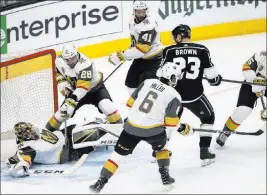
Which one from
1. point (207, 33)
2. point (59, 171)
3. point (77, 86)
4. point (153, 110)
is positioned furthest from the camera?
point (207, 33)

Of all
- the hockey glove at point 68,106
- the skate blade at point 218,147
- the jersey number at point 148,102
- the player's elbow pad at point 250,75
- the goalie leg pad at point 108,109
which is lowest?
the skate blade at point 218,147

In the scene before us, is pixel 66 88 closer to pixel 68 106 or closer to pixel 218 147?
pixel 68 106

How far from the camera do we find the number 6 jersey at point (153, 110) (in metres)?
3.63

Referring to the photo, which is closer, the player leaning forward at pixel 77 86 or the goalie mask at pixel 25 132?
the goalie mask at pixel 25 132

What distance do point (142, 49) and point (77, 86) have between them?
522mm

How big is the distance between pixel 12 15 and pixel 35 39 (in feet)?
1.21

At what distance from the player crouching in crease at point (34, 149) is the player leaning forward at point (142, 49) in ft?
2.14

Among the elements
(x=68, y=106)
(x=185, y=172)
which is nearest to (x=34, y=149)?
(x=68, y=106)

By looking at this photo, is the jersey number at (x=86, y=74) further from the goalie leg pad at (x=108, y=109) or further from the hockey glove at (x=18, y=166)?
the hockey glove at (x=18, y=166)

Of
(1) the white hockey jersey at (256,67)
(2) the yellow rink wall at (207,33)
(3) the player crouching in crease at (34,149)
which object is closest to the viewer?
(3) the player crouching in crease at (34,149)

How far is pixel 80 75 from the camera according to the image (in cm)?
447

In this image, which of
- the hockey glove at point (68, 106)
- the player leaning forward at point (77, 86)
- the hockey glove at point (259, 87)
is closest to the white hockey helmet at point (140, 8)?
the player leaning forward at point (77, 86)

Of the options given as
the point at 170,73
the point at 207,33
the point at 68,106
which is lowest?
the point at 207,33

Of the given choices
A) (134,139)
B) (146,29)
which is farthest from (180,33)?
(134,139)
